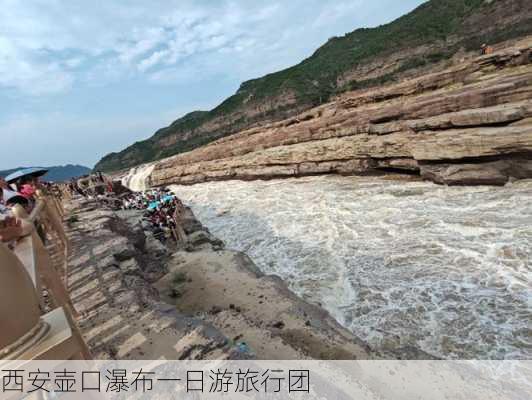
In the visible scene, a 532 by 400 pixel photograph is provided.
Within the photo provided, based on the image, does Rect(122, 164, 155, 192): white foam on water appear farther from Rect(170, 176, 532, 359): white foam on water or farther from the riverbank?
the riverbank

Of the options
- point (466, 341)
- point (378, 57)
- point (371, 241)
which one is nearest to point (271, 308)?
point (466, 341)

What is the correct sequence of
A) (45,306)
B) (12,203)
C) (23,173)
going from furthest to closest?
(23,173) → (12,203) → (45,306)

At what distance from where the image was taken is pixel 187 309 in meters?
A: 6.74

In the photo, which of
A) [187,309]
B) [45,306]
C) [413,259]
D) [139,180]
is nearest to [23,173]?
[187,309]

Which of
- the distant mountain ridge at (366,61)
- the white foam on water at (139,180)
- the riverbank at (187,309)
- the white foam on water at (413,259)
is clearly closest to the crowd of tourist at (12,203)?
the riverbank at (187,309)

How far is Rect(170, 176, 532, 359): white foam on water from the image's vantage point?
5602 millimetres

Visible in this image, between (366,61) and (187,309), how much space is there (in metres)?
61.8

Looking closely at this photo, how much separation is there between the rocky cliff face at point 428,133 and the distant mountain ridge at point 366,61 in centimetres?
2079

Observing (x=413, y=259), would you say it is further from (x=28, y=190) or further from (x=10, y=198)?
(x=28, y=190)

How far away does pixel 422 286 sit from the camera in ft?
22.9

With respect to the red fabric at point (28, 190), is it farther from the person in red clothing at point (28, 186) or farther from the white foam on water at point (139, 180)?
the white foam on water at point (139, 180)

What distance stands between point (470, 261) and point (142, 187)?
38327 mm

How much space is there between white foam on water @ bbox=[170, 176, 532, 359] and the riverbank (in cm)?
120

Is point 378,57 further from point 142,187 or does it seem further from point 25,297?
point 25,297
